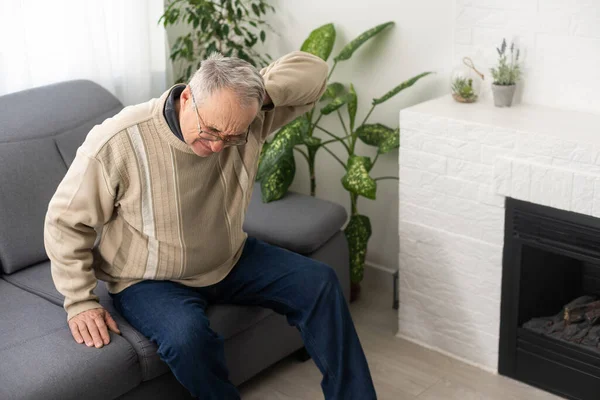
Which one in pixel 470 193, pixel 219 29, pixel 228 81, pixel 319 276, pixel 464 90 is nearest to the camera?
pixel 228 81

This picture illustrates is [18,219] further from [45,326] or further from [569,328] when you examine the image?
[569,328]

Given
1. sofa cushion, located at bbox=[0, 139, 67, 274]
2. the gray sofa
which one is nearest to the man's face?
the gray sofa

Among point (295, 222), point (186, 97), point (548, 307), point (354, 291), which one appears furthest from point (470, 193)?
point (186, 97)

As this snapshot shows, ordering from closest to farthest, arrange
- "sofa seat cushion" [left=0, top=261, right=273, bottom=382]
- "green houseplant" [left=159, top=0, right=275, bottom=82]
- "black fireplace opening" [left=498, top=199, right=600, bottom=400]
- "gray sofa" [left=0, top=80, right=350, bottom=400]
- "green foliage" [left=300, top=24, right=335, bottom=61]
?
"gray sofa" [left=0, top=80, right=350, bottom=400] < "sofa seat cushion" [left=0, top=261, right=273, bottom=382] < "black fireplace opening" [left=498, top=199, right=600, bottom=400] < "green foliage" [left=300, top=24, right=335, bottom=61] < "green houseplant" [left=159, top=0, right=275, bottom=82]

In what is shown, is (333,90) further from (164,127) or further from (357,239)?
(164,127)

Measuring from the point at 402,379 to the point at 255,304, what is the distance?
59 cm

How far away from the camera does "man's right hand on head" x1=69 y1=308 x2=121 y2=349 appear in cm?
196

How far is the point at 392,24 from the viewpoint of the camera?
2750 mm

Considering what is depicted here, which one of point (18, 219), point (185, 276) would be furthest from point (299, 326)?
point (18, 219)

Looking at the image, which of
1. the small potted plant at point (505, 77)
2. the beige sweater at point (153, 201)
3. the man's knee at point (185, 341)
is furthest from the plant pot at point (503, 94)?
the man's knee at point (185, 341)

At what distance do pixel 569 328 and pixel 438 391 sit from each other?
433 millimetres

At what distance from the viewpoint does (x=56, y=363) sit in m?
1.88

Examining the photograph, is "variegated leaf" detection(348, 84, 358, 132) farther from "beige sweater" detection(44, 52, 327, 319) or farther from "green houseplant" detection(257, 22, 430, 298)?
"beige sweater" detection(44, 52, 327, 319)

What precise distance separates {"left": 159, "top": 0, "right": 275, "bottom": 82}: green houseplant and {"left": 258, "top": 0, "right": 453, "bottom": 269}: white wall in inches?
3.7
